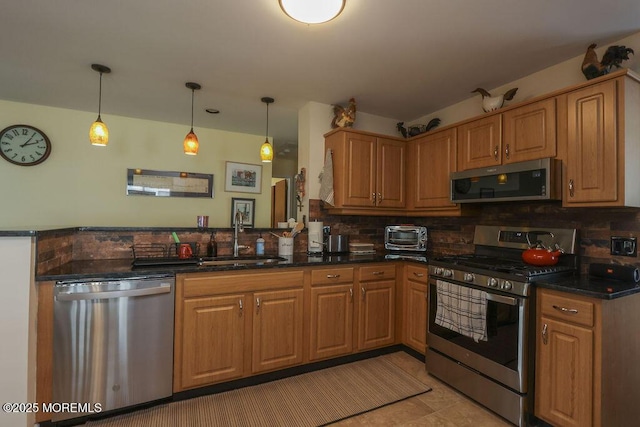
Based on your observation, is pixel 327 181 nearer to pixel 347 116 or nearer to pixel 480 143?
pixel 347 116

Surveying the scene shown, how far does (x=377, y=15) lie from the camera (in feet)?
5.93

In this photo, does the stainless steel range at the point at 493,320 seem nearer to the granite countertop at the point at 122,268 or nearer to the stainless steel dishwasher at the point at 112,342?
the granite countertop at the point at 122,268

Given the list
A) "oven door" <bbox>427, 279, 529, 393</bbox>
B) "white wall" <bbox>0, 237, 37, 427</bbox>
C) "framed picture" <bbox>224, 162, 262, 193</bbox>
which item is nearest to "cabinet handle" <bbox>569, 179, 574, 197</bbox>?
"oven door" <bbox>427, 279, 529, 393</bbox>

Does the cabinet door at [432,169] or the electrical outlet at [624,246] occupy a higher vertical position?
the cabinet door at [432,169]

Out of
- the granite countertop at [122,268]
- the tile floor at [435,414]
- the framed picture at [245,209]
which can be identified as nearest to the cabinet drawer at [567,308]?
the tile floor at [435,414]

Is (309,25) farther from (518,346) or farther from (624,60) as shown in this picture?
(518,346)

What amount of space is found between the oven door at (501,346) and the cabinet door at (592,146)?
804 millimetres

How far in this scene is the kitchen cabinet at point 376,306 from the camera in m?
2.70

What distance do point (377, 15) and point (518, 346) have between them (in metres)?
2.16

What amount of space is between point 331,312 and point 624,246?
2.04 metres

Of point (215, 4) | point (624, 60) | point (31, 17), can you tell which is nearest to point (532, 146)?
point (624, 60)

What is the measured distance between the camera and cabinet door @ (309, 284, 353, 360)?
8.22 feet

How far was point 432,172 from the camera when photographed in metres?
3.03

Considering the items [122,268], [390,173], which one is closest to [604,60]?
[390,173]
